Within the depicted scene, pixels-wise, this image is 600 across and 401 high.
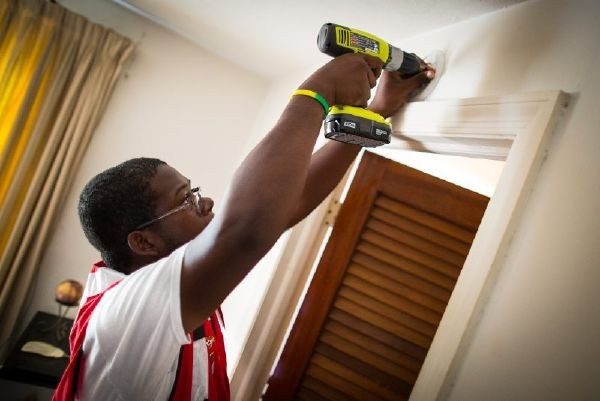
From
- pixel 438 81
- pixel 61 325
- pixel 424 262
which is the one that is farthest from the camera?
pixel 61 325

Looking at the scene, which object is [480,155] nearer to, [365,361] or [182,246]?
[182,246]

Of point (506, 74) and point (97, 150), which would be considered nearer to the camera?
point (506, 74)

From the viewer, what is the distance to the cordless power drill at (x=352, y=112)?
854mm

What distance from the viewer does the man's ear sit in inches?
38.2

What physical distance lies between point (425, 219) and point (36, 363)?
7.21ft

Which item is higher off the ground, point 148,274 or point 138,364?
point 148,274

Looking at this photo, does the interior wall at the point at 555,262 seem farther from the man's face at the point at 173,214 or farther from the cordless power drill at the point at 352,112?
the man's face at the point at 173,214

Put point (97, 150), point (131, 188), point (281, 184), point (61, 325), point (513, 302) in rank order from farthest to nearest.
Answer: point (97, 150)
point (61, 325)
point (131, 188)
point (513, 302)
point (281, 184)

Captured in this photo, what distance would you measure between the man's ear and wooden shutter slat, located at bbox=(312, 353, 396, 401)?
3.15 ft

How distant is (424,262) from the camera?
157 cm

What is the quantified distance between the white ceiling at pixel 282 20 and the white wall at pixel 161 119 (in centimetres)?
14

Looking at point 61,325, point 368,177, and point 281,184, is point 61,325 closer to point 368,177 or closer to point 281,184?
point 368,177

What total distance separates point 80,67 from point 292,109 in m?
2.47

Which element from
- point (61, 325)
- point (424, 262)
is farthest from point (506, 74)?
point (61, 325)
